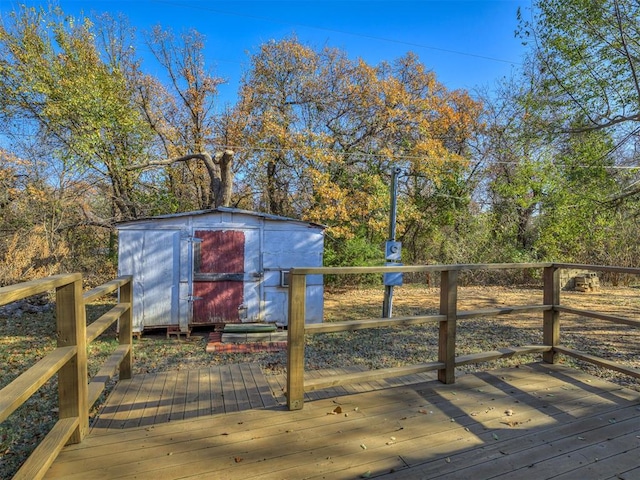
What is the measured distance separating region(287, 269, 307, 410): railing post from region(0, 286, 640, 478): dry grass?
6.13ft

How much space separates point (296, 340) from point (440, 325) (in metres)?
1.24

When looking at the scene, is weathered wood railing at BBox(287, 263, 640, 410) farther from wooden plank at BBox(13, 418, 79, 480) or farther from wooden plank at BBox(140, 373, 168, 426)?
wooden plank at BBox(13, 418, 79, 480)

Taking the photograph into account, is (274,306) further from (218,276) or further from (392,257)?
(392,257)

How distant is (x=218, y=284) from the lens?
7008 millimetres

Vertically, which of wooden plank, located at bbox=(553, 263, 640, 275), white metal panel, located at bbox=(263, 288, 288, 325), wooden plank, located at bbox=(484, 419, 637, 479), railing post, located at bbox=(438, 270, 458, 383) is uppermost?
wooden plank, located at bbox=(553, 263, 640, 275)

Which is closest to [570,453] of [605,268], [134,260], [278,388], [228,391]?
[605,268]

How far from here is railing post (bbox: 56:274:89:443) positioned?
193cm

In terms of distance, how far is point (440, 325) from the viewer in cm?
296

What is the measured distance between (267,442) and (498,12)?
11.9m

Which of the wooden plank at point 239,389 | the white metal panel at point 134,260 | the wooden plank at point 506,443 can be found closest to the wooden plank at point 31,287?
the wooden plank at point 239,389

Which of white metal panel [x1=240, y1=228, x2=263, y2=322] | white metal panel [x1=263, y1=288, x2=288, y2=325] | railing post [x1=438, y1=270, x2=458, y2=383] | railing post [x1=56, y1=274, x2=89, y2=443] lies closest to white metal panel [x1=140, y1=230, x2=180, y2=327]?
white metal panel [x1=240, y1=228, x2=263, y2=322]

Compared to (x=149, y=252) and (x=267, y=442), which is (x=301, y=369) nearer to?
(x=267, y=442)

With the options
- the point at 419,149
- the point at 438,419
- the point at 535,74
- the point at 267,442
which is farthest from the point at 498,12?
the point at 267,442

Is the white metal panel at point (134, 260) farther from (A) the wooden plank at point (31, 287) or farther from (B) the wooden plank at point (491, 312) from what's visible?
(B) the wooden plank at point (491, 312)
